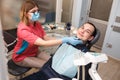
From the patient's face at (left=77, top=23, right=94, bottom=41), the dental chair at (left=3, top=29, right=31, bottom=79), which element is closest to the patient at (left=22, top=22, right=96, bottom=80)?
the patient's face at (left=77, top=23, right=94, bottom=41)

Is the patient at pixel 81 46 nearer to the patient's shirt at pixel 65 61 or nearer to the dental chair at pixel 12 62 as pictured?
the patient's shirt at pixel 65 61

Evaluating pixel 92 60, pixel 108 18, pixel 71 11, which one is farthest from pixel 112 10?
pixel 92 60

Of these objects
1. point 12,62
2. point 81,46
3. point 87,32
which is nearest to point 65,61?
point 81,46

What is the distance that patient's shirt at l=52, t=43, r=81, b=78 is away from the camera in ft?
4.62

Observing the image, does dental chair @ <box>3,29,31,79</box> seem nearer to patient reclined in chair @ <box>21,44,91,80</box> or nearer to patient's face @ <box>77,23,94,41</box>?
patient reclined in chair @ <box>21,44,91,80</box>

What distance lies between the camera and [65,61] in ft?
4.85

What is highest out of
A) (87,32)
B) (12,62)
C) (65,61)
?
(87,32)

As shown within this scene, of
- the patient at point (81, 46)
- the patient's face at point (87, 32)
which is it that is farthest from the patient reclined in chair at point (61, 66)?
the patient's face at point (87, 32)

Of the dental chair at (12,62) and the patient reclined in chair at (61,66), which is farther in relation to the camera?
the dental chair at (12,62)

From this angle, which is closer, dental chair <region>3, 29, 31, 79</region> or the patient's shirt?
the patient's shirt

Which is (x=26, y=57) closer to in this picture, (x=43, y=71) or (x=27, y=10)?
(x=43, y=71)

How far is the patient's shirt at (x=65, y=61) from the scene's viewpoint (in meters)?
1.41

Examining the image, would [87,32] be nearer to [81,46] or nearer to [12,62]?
[81,46]

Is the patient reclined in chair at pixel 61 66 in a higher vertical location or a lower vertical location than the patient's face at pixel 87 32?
lower
